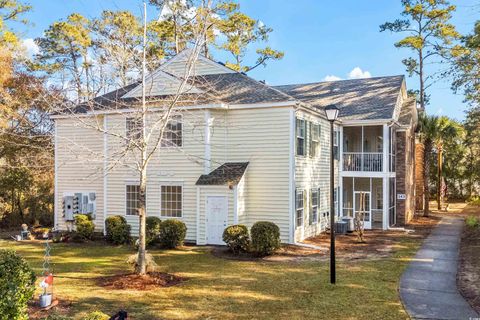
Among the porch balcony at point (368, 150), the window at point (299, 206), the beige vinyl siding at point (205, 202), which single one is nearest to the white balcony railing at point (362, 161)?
the porch balcony at point (368, 150)

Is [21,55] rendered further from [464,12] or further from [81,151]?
[464,12]

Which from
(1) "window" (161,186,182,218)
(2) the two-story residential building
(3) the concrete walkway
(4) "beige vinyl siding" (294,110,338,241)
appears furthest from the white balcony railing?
(1) "window" (161,186,182,218)

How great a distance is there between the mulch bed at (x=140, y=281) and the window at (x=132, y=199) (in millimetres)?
7210

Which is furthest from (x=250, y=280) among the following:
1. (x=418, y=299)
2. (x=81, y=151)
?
(x=81, y=151)

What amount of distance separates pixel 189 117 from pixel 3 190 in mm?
13816

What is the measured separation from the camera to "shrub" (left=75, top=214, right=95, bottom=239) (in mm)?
18031

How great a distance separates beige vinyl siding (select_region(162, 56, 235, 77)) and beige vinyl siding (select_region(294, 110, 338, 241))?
15.9 ft

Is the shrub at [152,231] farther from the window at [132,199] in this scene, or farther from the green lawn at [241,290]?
the window at [132,199]

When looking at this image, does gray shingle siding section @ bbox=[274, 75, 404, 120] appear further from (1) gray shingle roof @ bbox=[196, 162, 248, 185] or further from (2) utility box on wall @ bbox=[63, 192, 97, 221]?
(2) utility box on wall @ bbox=[63, 192, 97, 221]

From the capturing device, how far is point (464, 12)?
35.6 feet

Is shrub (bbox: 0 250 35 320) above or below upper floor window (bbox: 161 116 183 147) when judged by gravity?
below

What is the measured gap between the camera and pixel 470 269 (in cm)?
1212

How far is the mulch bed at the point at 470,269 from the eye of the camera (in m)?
9.35

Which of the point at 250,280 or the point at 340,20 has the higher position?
the point at 340,20
